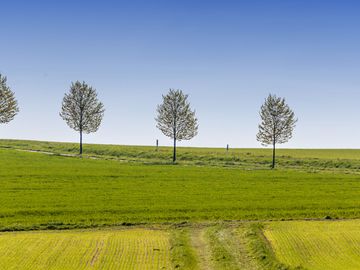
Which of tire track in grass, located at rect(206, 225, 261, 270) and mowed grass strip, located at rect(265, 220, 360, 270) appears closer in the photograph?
tire track in grass, located at rect(206, 225, 261, 270)

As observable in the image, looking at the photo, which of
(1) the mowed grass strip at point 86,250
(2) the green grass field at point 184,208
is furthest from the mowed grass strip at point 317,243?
(1) the mowed grass strip at point 86,250

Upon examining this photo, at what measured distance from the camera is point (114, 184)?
4753 cm

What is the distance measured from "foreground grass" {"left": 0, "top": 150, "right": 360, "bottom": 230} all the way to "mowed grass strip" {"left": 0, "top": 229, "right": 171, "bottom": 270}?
116 inches

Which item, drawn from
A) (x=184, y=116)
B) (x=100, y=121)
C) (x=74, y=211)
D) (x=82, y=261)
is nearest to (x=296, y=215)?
(x=74, y=211)

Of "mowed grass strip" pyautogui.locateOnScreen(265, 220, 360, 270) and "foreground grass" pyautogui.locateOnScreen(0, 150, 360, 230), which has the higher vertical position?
"foreground grass" pyautogui.locateOnScreen(0, 150, 360, 230)

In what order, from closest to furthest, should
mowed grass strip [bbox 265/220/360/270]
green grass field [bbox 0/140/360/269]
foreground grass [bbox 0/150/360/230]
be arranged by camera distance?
mowed grass strip [bbox 265/220/360/270] → green grass field [bbox 0/140/360/269] → foreground grass [bbox 0/150/360/230]

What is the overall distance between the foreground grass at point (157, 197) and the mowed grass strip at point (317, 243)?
10.9ft

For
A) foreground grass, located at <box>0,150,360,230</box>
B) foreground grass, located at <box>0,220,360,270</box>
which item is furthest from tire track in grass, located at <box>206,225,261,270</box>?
foreground grass, located at <box>0,150,360,230</box>

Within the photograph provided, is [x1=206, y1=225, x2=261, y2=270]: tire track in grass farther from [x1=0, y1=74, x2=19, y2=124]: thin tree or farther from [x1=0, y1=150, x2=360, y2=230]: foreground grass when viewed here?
[x1=0, y1=74, x2=19, y2=124]: thin tree

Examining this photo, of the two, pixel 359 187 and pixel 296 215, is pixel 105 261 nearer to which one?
pixel 296 215

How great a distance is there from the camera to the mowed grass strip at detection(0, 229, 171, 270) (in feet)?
67.2

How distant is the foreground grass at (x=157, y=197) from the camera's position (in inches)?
1230

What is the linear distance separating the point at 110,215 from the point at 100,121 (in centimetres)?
7325

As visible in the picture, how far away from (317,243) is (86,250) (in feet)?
37.3
